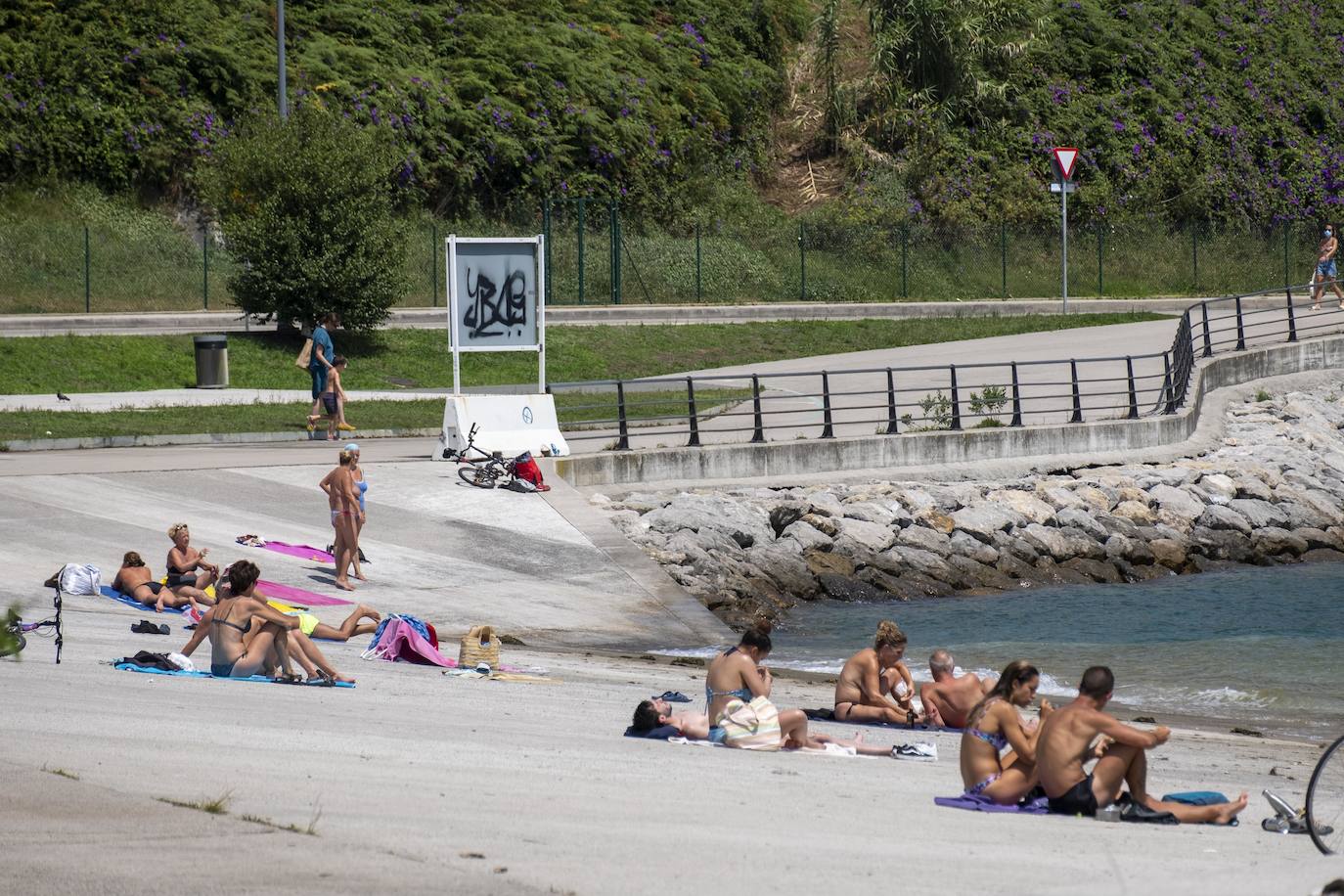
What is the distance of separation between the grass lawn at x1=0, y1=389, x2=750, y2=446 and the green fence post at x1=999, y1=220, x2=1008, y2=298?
1657 cm

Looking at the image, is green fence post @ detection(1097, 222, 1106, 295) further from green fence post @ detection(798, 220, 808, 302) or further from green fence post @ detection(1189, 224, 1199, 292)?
green fence post @ detection(798, 220, 808, 302)

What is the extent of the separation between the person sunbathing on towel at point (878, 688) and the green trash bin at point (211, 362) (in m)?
20.5

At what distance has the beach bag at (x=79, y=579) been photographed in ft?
54.5

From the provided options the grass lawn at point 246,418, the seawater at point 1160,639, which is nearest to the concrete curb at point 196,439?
the grass lawn at point 246,418

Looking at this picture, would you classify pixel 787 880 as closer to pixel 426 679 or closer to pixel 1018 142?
pixel 426 679

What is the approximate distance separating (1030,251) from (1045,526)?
23.2m

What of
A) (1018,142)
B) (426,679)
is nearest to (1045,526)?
(426,679)

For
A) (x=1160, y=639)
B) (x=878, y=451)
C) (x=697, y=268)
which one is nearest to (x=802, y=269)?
(x=697, y=268)

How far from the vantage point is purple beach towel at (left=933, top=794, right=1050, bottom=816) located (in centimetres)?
984

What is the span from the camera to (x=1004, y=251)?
46.0 m

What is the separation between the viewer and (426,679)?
45.4ft

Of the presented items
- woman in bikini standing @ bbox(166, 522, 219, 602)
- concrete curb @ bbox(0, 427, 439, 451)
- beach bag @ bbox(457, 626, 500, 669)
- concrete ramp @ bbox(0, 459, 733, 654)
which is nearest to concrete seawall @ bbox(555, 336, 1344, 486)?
concrete ramp @ bbox(0, 459, 733, 654)

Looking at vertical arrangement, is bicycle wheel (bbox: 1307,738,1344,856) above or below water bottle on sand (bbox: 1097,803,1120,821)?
above

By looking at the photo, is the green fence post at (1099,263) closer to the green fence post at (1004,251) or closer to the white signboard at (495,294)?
the green fence post at (1004,251)
